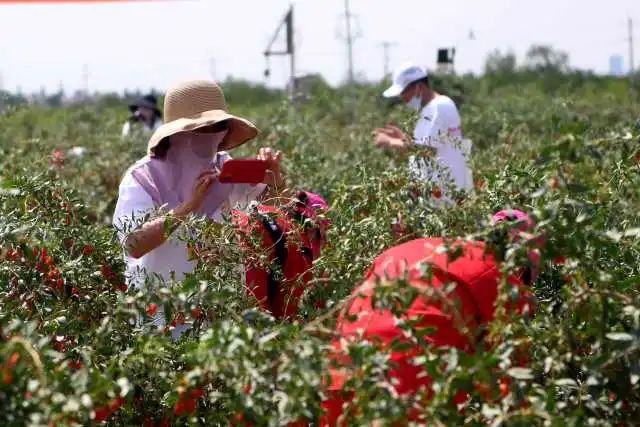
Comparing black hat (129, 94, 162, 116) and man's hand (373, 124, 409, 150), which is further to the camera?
black hat (129, 94, 162, 116)

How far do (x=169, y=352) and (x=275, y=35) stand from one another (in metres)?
10.7

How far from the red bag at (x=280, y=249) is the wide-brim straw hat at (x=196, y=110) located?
399mm

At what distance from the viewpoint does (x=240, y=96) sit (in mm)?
39688

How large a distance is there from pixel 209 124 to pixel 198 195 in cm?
26

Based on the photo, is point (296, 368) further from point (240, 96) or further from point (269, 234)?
point (240, 96)

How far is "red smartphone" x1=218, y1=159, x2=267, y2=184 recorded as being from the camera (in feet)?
10.7

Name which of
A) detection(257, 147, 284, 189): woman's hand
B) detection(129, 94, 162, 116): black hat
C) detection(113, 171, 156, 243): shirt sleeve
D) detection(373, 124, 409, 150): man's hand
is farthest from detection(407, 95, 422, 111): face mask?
detection(129, 94, 162, 116): black hat

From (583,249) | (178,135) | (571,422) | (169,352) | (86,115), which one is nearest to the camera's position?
(571,422)

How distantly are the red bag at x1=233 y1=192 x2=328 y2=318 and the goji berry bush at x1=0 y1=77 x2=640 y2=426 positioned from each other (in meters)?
0.09

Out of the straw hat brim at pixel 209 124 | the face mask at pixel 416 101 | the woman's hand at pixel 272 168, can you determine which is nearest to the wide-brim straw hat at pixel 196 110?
the straw hat brim at pixel 209 124

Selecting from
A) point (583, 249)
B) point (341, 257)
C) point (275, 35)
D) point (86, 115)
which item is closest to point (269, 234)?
point (341, 257)

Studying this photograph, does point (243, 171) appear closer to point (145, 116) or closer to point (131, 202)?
point (131, 202)

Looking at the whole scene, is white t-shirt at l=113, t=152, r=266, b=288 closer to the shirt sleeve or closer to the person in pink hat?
Answer: the shirt sleeve

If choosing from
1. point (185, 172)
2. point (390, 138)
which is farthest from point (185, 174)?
point (390, 138)
